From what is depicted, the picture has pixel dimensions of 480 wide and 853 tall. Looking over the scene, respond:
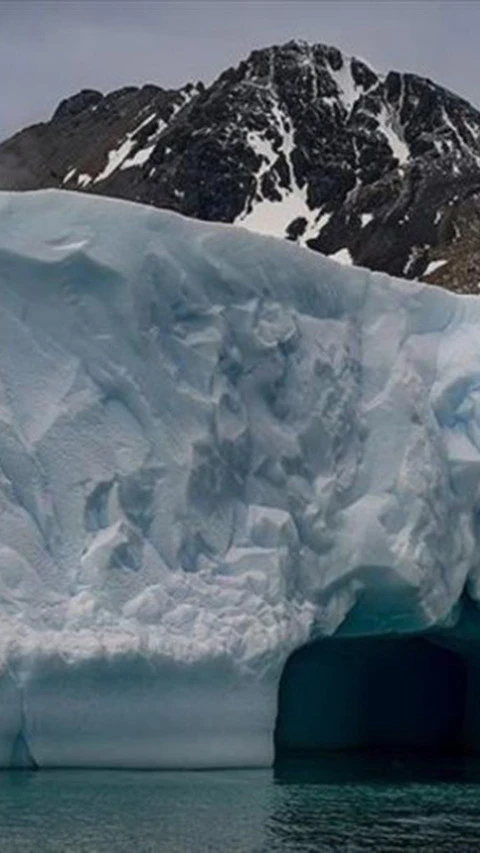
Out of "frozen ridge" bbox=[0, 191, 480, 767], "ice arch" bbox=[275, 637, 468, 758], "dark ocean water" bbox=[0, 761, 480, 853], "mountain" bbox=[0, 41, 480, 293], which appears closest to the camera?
"dark ocean water" bbox=[0, 761, 480, 853]

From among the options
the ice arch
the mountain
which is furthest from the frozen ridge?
the mountain

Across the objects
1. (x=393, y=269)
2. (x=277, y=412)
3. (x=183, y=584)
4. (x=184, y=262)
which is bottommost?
(x=183, y=584)

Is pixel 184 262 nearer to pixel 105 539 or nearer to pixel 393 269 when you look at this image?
pixel 105 539

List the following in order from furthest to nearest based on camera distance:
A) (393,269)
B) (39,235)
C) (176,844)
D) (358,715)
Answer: (393,269)
(358,715)
(39,235)
(176,844)

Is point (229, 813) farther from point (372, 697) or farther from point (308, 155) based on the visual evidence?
point (308, 155)

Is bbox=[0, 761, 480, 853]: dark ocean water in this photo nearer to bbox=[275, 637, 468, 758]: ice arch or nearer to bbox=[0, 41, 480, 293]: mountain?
bbox=[275, 637, 468, 758]: ice arch

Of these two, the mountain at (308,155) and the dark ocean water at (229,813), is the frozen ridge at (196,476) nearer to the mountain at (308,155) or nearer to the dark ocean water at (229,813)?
the dark ocean water at (229,813)

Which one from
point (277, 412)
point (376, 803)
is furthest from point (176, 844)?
point (277, 412)
